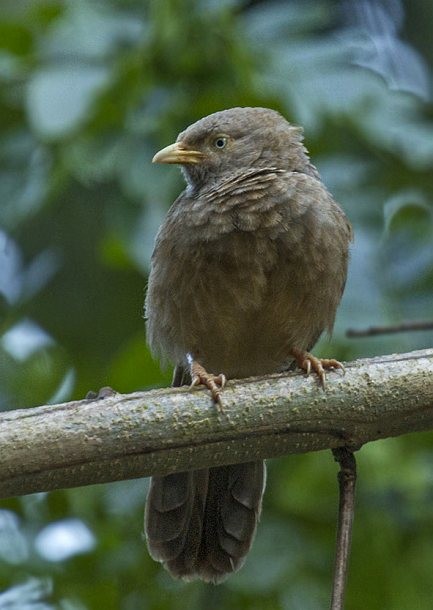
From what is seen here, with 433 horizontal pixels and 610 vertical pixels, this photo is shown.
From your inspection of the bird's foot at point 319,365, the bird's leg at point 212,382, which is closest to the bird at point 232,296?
the bird's foot at point 319,365

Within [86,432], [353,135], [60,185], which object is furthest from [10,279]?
[86,432]

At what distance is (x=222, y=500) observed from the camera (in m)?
4.13

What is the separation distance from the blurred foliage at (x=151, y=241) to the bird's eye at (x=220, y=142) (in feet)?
1.00

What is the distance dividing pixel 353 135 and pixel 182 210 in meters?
0.80

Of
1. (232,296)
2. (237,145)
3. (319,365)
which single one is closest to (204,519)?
(232,296)

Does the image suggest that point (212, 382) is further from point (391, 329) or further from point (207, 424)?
point (391, 329)

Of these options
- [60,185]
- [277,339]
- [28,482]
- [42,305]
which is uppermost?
[60,185]

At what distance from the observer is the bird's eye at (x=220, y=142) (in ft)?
14.5

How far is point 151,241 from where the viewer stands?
3.89m

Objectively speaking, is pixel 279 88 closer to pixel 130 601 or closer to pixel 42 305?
pixel 42 305

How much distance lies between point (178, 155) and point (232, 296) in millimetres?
609

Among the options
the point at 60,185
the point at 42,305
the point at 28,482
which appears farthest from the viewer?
the point at 42,305

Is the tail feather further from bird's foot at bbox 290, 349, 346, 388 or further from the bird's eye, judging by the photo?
the bird's eye

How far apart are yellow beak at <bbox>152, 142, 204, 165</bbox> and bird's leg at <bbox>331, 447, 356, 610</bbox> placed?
1.43 meters
